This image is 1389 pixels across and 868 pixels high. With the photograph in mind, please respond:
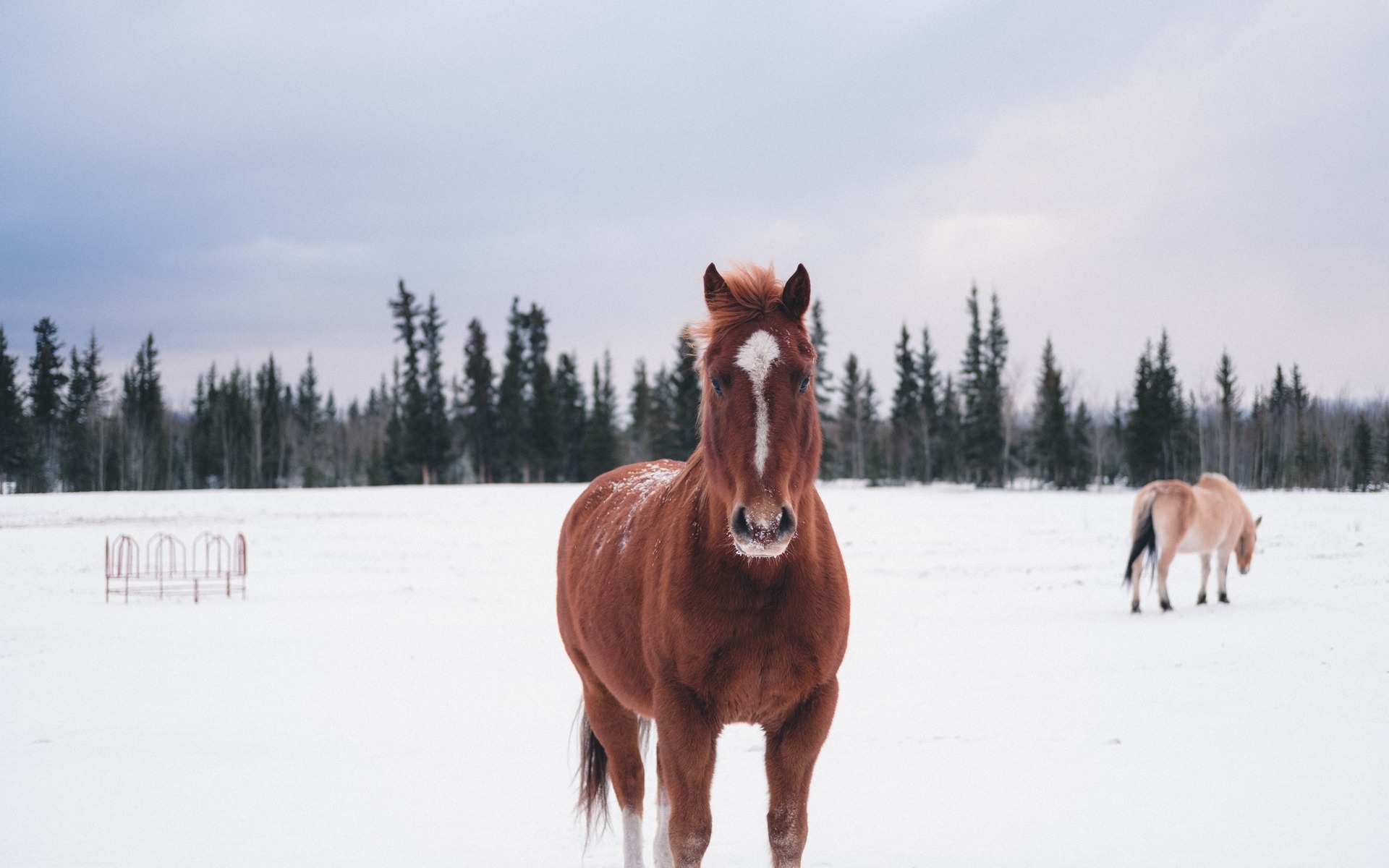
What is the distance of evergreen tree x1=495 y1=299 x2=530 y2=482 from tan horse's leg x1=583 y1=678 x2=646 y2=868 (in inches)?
2234

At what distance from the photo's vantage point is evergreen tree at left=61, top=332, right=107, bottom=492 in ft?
215

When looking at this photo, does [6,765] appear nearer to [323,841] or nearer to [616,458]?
[323,841]

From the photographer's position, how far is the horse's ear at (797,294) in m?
3.03

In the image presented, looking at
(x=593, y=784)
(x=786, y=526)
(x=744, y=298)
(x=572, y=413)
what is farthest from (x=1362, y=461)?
(x=786, y=526)

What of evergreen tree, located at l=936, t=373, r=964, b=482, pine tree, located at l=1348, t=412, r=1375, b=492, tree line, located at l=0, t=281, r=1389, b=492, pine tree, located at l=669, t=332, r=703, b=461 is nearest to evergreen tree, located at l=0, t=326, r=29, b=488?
tree line, located at l=0, t=281, r=1389, b=492

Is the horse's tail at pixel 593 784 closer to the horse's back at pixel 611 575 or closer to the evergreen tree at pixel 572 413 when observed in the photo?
the horse's back at pixel 611 575

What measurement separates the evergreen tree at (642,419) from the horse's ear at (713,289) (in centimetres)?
6116

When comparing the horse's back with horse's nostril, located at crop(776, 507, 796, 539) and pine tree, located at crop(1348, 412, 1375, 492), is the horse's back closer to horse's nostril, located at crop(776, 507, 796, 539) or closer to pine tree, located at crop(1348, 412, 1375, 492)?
horse's nostril, located at crop(776, 507, 796, 539)

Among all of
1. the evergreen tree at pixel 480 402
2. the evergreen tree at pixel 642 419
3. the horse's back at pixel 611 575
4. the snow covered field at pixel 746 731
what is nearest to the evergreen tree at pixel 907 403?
the evergreen tree at pixel 642 419

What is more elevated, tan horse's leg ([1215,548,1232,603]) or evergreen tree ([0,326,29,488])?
evergreen tree ([0,326,29,488])

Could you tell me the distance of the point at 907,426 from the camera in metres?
66.5

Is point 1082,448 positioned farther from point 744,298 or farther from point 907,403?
point 744,298

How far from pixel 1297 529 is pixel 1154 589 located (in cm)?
1090

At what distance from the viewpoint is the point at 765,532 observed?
2467 millimetres
